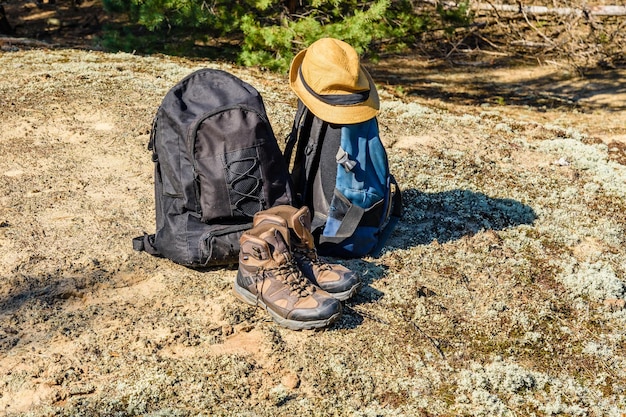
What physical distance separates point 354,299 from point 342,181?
59 cm

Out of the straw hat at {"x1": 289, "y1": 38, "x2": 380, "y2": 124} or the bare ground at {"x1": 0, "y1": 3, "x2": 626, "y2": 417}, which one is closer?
the bare ground at {"x1": 0, "y1": 3, "x2": 626, "y2": 417}

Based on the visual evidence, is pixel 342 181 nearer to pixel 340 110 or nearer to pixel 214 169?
pixel 340 110

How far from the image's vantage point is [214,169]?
10.7 feet

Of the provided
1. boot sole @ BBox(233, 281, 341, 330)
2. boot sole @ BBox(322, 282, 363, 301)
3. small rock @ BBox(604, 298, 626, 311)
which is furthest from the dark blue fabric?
small rock @ BBox(604, 298, 626, 311)

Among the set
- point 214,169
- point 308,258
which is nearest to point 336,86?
point 214,169

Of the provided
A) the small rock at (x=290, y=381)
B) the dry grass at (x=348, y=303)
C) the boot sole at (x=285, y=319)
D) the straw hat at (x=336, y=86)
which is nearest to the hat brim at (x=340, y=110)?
the straw hat at (x=336, y=86)

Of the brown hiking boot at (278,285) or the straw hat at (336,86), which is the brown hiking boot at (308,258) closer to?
the brown hiking boot at (278,285)

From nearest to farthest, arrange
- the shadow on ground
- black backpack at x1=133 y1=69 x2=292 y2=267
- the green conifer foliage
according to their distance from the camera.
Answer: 1. black backpack at x1=133 y1=69 x2=292 y2=267
2. the shadow on ground
3. the green conifer foliage

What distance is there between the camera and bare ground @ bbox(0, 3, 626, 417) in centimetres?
274

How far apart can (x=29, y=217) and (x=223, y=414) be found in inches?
75.9

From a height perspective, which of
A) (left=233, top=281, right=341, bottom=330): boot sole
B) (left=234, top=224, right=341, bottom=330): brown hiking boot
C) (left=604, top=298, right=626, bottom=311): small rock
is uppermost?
(left=234, top=224, right=341, bottom=330): brown hiking boot

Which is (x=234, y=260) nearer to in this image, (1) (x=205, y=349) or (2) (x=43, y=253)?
(1) (x=205, y=349)

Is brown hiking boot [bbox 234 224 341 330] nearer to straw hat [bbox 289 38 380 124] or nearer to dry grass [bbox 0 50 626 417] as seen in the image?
dry grass [bbox 0 50 626 417]

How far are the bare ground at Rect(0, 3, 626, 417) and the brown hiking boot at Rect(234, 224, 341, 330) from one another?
0.26 ft
